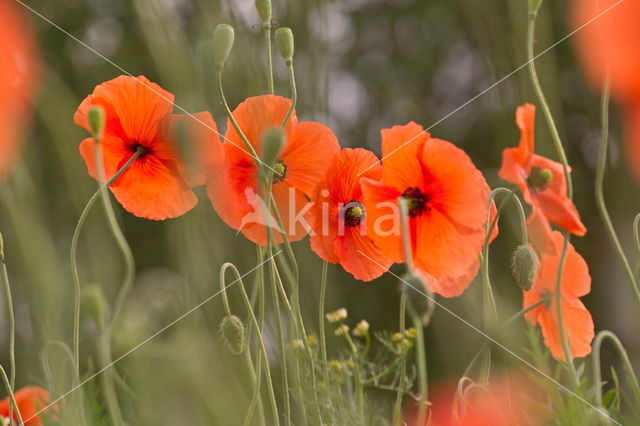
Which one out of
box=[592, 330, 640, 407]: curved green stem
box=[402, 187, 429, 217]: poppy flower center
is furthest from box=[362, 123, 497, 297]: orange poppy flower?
box=[592, 330, 640, 407]: curved green stem

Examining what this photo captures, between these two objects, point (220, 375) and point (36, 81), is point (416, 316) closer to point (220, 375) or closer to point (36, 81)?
point (220, 375)

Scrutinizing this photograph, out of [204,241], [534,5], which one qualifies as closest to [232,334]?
[204,241]

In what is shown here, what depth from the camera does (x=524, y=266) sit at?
0.32 meters

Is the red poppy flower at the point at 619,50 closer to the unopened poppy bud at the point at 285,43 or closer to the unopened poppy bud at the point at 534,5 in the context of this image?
the unopened poppy bud at the point at 534,5

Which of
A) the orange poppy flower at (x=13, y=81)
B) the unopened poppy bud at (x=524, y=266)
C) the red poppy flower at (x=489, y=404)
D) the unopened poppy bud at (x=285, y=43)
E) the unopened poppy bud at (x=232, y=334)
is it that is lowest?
the red poppy flower at (x=489, y=404)

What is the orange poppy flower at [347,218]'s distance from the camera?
373 millimetres

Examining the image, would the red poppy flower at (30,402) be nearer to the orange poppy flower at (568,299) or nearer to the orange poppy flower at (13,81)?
the orange poppy flower at (13,81)

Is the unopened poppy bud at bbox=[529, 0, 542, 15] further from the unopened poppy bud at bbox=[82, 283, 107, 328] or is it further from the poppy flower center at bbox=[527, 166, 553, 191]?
the unopened poppy bud at bbox=[82, 283, 107, 328]

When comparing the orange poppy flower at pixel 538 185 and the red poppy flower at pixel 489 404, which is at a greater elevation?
A: the orange poppy flower at pixel 538 185

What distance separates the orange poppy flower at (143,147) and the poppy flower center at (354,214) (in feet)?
0.26

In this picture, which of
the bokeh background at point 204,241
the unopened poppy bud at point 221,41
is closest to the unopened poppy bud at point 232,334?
the bokeh background at point 204,241

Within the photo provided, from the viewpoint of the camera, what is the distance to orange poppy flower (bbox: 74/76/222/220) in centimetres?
36

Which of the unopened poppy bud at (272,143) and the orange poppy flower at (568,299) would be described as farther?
the orange poppy flower at (568,299)

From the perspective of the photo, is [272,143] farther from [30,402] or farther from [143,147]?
[30,402]
